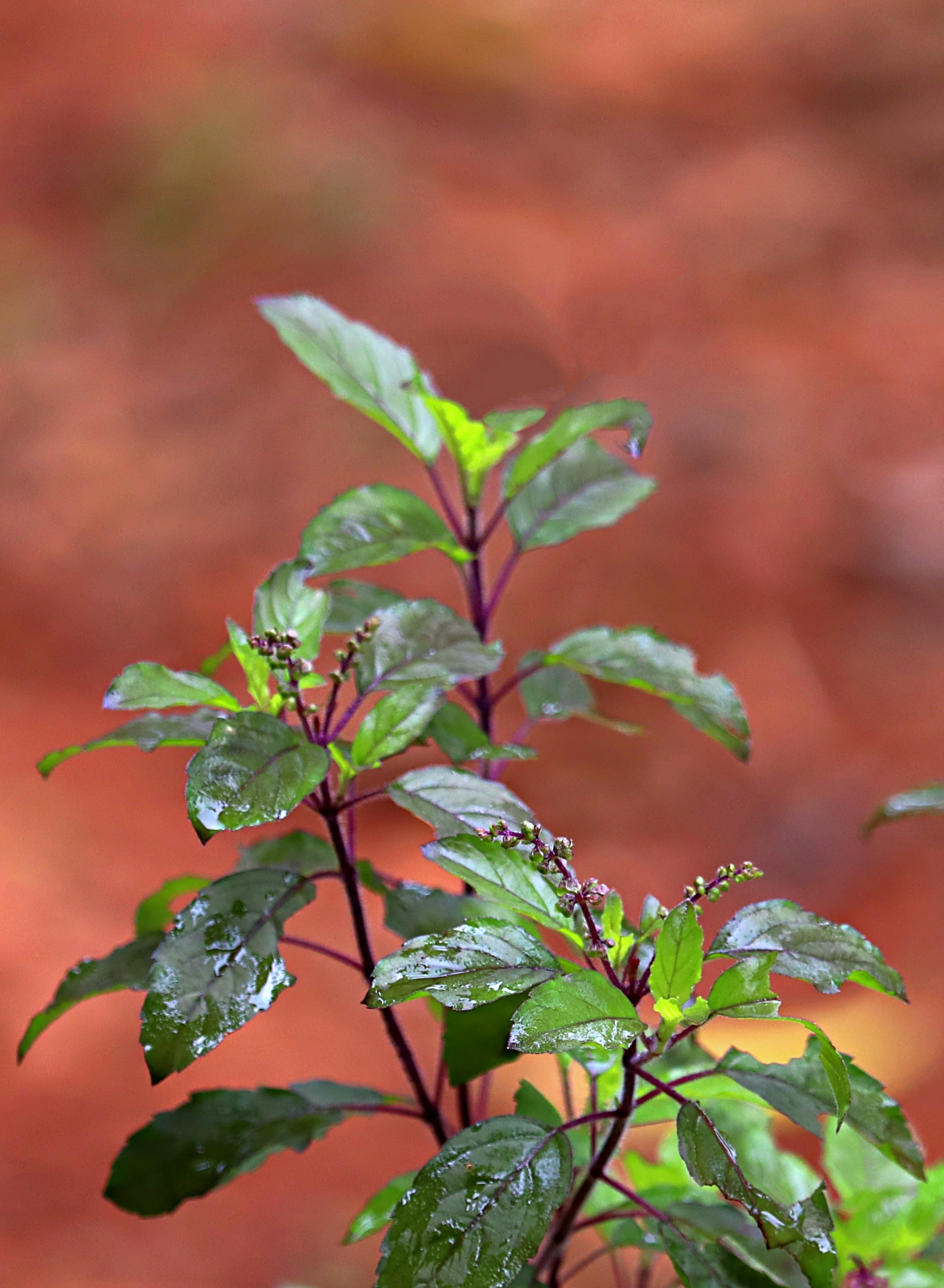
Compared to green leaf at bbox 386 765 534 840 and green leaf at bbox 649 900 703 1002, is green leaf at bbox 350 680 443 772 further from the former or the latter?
green leaf at bbox 649 900 703 1002

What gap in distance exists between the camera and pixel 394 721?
62 cm

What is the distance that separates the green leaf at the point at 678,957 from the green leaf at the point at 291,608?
237mm

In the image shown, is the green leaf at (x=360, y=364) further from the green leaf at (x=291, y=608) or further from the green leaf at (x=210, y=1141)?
the green leaf at (x=210, y=1141)

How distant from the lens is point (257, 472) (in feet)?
10.8

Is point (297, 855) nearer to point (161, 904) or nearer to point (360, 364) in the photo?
point (161, 904)

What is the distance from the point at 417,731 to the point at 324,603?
93 mm

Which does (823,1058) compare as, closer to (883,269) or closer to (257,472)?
(257,472)

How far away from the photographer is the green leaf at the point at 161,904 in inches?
30.0

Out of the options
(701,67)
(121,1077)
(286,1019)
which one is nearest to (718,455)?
(286,1019)

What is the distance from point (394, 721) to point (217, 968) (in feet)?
0.50

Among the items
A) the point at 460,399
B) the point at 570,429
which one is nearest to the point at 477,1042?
the point at 570,429

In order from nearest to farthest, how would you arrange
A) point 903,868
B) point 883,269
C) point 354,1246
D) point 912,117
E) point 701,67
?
point 354,1246
point 903,868
point 883,269
point 912,117
point 701,67

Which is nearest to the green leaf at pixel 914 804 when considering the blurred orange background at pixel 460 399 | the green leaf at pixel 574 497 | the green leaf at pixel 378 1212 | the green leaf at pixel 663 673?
the green leaf at pixel 663 673

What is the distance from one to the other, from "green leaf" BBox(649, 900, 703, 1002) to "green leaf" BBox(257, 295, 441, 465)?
1.25 ft
